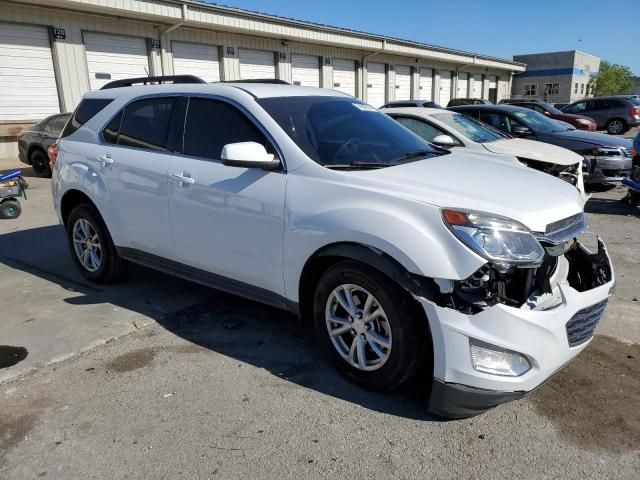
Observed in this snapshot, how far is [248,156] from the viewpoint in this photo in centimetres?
333

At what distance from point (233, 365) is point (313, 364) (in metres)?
0.56

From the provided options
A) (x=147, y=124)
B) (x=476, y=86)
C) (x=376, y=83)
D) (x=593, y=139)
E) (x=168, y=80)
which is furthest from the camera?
(x=476, y=86)

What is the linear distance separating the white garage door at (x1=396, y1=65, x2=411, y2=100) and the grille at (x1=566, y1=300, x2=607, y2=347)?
2790 centimetres

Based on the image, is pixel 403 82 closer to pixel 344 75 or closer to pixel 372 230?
pixel 344 75

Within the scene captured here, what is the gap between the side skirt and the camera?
3.58 metres

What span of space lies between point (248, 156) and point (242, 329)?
4.98ft

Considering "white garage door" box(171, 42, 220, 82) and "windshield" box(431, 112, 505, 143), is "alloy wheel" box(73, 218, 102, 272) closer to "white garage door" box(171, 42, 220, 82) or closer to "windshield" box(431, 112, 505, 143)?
"windshield" box(431, 112, 505, 143)

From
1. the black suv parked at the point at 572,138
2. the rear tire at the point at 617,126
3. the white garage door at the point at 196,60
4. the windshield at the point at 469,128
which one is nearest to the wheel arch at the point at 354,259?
the windshield at the point at 469,128

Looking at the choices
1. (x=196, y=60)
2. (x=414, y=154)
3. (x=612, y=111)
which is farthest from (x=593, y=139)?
(x=612, y=111)

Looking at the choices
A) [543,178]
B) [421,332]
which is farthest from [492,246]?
[543,178]

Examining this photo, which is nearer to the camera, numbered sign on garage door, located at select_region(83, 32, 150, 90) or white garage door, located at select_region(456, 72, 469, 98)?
numbered sign on garage door, located at select_region(83, 32, 150, 90)

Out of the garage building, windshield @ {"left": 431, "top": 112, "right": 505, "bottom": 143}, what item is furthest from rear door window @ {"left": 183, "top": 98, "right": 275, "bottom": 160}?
the garage building

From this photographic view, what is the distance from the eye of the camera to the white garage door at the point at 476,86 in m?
39.0

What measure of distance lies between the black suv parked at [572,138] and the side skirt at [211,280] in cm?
688
